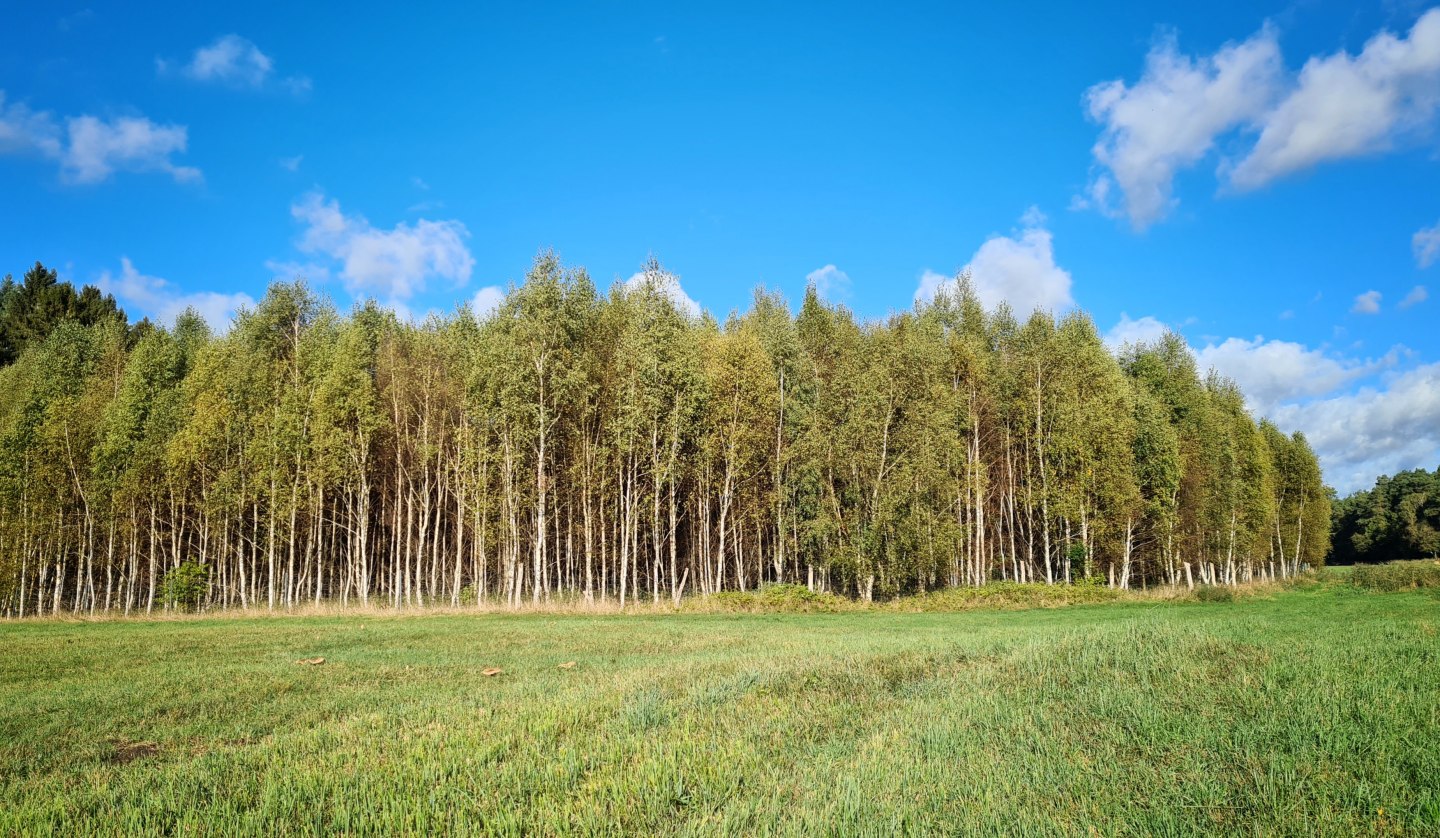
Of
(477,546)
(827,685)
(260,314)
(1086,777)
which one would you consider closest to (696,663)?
(827,685)

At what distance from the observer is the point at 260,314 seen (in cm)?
4569

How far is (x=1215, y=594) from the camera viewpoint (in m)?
33.8

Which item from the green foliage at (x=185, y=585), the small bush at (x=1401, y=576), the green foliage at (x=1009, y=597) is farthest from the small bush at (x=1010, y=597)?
the green foliage at (x=185, y=585)

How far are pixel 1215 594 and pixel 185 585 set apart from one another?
51144 mm

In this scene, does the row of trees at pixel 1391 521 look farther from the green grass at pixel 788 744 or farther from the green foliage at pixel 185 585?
the green foliage at pixel 185 585

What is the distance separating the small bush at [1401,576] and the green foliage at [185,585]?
61490mm

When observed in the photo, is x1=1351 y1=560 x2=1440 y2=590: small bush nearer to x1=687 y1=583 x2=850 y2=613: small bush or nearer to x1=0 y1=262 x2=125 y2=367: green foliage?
x1=687 y1=583 x2=850 y2=613: small bush

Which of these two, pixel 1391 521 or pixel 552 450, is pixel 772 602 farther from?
pixel 1391 521

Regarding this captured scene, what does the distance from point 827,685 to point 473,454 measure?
3073 cm

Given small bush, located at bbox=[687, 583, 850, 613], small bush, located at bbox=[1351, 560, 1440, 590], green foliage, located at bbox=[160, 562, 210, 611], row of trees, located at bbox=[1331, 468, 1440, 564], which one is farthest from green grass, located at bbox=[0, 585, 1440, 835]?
row of trees, located at bbox=[1331, 468, 1440, 564]

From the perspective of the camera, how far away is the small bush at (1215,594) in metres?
33.7

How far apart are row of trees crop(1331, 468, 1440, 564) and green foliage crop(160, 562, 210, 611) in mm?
119488

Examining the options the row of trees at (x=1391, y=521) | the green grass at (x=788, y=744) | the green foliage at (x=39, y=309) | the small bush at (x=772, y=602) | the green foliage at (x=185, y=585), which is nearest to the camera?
the green grass at (x=788, y=744)

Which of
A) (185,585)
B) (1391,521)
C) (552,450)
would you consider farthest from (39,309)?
(1391,521)
